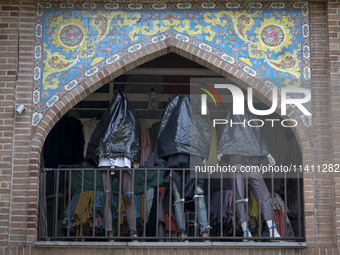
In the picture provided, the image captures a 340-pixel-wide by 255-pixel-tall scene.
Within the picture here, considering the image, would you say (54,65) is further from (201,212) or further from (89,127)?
(201,212)

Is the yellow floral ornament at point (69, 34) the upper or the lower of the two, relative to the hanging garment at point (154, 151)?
upper

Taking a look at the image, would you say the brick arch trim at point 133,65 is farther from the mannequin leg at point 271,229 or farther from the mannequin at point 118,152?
the mannequin leg at point 271,229

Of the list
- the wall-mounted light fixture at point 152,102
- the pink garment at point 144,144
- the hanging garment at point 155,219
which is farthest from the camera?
the wall-mounted light fixture at point 152,102

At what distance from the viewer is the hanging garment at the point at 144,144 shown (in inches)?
481

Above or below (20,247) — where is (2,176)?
above

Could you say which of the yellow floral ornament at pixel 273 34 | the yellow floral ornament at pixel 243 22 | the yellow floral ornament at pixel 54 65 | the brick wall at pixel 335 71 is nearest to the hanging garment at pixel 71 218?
the yellow floral ornament at pixel 54 65

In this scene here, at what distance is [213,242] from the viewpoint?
10.6 meters

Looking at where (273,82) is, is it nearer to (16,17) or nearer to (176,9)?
(176,9)

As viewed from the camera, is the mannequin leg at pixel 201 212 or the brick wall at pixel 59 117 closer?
the brick wall at pixel 59 117

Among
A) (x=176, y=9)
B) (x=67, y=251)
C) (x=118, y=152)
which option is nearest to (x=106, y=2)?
(x=176, y=9)

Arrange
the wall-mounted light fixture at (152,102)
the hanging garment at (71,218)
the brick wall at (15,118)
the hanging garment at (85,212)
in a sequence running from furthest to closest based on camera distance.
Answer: the wall-mounted light fixture at (152,102)
the hanging garment at (85,212)
the hanging garment at (71,218)
the brick wall at (15,118)

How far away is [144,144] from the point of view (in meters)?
12.3

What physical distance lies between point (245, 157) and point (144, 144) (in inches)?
65.6

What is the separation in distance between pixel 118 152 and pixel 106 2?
191cm
